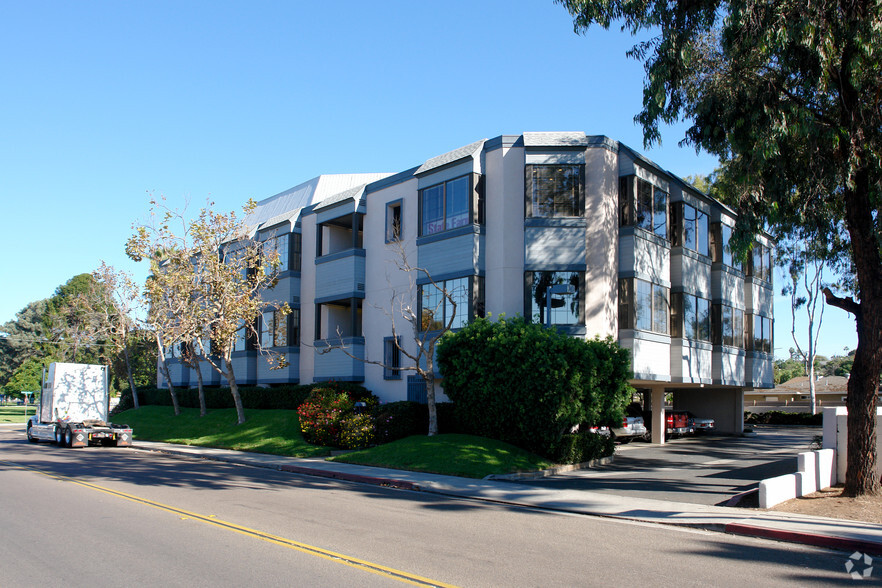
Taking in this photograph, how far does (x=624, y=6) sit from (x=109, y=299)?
3429cm

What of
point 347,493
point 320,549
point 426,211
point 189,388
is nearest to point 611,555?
point 320,549

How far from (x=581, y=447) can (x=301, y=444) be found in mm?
10522

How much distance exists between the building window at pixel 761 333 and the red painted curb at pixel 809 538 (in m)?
23.6

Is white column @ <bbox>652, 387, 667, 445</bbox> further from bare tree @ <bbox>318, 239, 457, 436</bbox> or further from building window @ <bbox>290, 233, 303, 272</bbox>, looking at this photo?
building window @ <bbox>290, 233, 303, 272</bbox>

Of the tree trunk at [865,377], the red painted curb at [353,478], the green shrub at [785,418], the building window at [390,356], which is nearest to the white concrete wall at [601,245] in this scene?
the building window at [390,356]

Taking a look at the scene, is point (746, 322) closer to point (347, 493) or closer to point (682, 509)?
point (682, 509)

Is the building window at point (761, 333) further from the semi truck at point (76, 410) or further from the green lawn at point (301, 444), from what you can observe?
the semi truck at point (76, 410)

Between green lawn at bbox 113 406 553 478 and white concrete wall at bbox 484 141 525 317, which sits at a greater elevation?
white concrete wall at bbox 484 141 525 317

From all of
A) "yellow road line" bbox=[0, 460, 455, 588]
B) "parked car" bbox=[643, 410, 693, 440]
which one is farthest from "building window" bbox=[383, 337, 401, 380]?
"yellow road line" bbox=[0, 460, 455, 588]

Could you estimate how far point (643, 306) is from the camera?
82.1 ft

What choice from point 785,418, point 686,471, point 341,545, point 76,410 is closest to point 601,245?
point 686,471

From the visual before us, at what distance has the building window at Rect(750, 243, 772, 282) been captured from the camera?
34062mm

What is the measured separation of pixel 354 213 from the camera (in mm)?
29391

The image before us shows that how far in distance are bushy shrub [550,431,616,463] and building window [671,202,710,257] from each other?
30.1 ft
